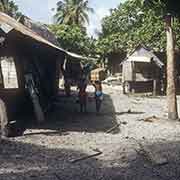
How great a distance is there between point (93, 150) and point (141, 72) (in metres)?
21.1

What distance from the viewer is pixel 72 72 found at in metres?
30.7

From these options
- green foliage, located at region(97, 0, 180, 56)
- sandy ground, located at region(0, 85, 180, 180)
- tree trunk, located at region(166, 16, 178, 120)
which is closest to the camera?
sandy ground, located at region(0, 85, 180, 180)

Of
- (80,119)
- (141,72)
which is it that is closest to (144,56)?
(141,72)

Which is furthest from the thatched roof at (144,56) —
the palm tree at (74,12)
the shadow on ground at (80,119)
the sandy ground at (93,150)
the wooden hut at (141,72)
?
the palm tree at (74,12)

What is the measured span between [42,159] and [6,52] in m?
6.39

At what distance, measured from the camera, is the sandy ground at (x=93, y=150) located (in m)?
8.30

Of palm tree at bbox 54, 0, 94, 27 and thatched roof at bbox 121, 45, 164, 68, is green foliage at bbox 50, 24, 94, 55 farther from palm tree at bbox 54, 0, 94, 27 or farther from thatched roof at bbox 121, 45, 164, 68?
thatched roof at bbox 121, 45, 164, 68

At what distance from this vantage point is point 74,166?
350 inches

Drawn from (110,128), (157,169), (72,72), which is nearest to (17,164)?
(157,169)

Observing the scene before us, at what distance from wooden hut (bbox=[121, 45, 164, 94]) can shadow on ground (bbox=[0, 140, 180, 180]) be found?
19735 mm

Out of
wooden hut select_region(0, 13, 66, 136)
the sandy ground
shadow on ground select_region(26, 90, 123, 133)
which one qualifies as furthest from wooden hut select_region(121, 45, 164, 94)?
the sandy ground

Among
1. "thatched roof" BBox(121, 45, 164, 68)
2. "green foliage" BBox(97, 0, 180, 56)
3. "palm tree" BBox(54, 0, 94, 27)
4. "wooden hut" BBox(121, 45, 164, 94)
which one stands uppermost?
"palm tree" BBox(54, 0, 94, 27)

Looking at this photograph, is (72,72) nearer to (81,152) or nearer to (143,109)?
(143,109)

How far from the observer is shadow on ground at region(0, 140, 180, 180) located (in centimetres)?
810
